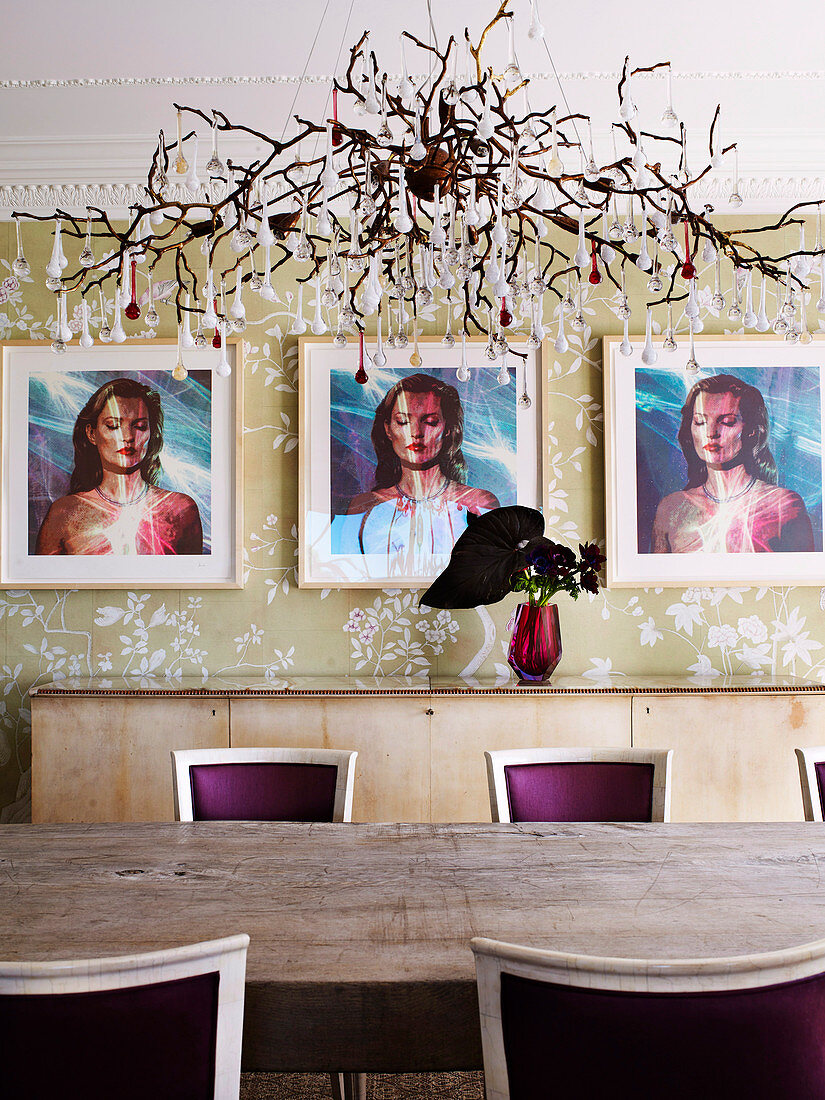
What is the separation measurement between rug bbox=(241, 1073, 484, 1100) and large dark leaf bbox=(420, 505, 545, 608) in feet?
4.33

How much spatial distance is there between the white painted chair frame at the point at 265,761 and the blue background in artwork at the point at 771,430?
1.54 meters

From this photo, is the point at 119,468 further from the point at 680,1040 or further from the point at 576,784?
the point at 680,1040

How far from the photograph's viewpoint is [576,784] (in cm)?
192

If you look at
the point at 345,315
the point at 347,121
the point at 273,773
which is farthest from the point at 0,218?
the point at 273,773

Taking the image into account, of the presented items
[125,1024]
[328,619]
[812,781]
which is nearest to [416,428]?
[328,619]

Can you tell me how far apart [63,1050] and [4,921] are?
42cm

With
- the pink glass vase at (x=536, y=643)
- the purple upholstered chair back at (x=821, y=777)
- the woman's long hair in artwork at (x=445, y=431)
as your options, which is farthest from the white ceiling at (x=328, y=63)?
the purple upholstered chair back at (x=821, y=777)

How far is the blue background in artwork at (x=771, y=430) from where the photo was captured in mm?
2922

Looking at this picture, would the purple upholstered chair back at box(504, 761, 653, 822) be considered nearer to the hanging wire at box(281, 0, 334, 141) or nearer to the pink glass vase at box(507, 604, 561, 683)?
the pink glass vase at box(507, 604, 561, 683)

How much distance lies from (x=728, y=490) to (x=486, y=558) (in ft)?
3.29

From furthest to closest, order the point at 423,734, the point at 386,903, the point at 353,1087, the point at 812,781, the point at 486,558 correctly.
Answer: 1. the point at 486,558
2. the point at 423,734
3. the point at 812,781
4. the point at 353,1087
5. the point at 386,903

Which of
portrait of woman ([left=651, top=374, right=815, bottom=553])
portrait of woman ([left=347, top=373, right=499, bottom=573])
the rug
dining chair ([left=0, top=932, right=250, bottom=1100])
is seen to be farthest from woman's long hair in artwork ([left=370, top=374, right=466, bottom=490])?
dining chair ([left=0, top=932, right=250, bottom=1100])

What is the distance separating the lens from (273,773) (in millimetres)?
1941

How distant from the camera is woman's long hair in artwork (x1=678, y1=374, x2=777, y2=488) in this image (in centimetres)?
292
